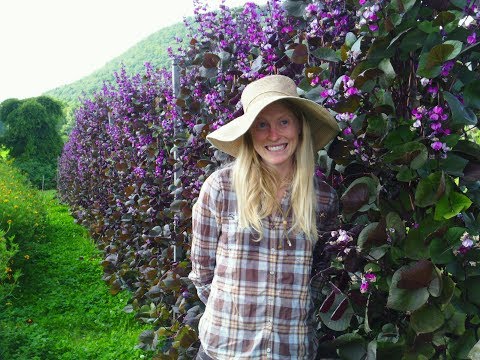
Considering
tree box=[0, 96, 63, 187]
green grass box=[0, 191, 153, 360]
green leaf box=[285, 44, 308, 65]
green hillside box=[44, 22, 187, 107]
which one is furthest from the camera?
green hillside box=[44, 22, 187, 107]

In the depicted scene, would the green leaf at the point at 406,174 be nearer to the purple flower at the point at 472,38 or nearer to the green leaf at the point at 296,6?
the purple flower at the point at 472,38

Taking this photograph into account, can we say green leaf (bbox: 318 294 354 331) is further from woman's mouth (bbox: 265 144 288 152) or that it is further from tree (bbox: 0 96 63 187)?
tree (bbox: 0 96 63 187)

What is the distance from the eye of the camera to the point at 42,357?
4168 millimetres

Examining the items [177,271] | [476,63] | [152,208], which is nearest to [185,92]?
[177,271]

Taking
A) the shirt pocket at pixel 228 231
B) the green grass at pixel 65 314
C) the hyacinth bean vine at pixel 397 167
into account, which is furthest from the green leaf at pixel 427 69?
the green grass at pixel 65 314

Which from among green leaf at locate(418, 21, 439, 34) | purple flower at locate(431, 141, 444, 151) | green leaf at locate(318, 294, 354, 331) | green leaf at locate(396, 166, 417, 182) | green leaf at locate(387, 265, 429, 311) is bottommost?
green leaf at locate(318, 294, 354, 331)

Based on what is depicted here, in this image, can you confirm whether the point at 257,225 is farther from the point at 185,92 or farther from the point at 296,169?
the point at 185,92

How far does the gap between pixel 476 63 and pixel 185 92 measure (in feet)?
6.42

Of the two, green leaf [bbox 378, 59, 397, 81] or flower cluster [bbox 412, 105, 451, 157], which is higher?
green leaf [bbox 378, 59, 397, 81]

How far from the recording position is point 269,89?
5.64ft

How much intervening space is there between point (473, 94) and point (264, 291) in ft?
2.86

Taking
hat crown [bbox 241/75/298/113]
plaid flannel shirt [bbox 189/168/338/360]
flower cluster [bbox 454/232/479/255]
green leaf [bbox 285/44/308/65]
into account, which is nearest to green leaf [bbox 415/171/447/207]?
flower cluster [bbox 454/232/479/255]

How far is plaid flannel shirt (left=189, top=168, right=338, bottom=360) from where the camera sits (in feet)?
5.55

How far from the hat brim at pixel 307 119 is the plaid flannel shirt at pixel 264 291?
160 millimetres
